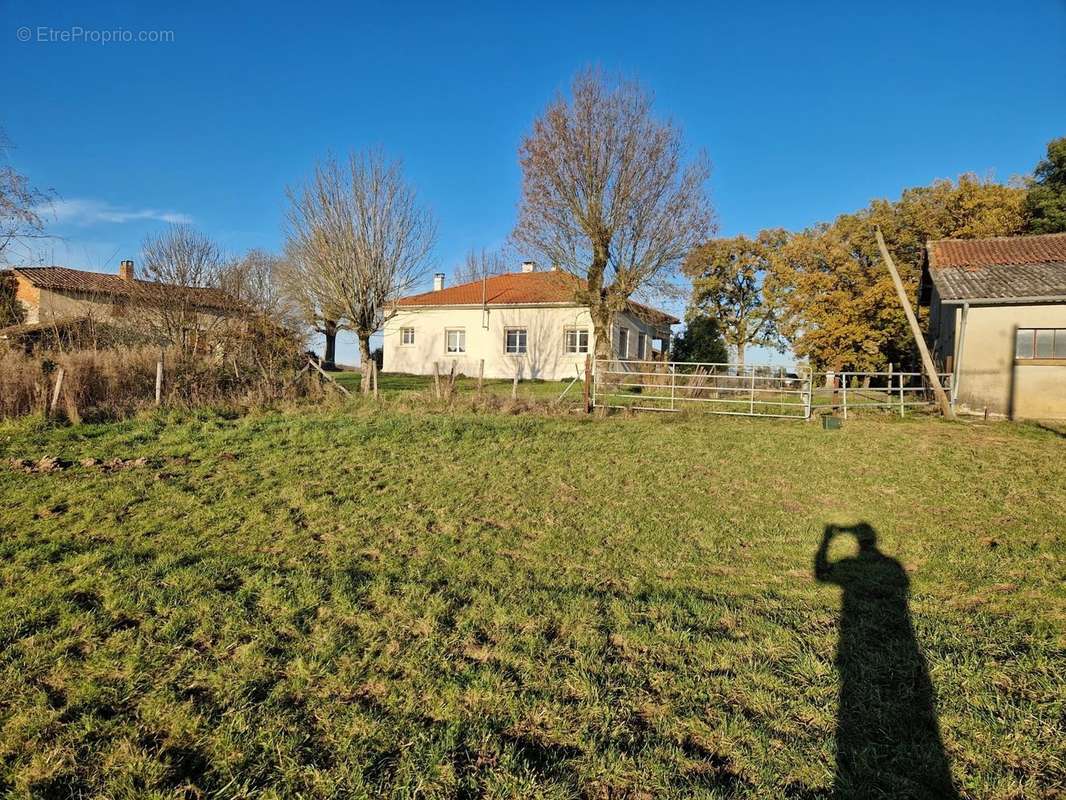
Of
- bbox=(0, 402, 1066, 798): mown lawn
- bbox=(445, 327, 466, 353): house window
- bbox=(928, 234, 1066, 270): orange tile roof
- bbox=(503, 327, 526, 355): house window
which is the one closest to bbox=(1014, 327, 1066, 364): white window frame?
bbox=(928, 234, 1066, 270): orange tile roof

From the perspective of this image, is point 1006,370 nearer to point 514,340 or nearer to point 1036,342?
point 1036,342

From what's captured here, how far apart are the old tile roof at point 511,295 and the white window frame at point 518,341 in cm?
137

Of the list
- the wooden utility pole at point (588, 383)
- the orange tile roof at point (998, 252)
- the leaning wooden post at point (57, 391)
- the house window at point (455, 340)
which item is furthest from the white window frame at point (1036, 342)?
the house window at point (455, 340)

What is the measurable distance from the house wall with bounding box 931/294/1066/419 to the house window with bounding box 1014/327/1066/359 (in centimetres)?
11

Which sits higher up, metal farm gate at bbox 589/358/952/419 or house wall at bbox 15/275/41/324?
house wall at bbox 15/275/41/324

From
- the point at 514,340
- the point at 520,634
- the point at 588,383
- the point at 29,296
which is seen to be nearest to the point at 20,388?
the point at 520,634

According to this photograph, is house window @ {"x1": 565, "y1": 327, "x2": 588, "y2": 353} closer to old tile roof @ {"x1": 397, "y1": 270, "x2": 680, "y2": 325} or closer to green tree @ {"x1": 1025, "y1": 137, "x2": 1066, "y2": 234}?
old tile roof @ {"x1": 397, "y1": 270, "x2": 680, "y2": 325}

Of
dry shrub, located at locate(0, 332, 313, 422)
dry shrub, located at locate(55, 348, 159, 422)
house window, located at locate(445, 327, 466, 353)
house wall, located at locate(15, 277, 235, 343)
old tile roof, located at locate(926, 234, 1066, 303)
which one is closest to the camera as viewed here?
dry shrub, located at locate(0, 332, 313, 422)

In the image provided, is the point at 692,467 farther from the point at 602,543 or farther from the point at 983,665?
the point at 983,665

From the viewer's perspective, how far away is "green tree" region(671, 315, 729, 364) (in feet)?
112

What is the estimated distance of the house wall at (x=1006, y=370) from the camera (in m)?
13.5

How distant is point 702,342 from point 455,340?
16011 mm

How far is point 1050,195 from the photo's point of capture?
22.8 meters

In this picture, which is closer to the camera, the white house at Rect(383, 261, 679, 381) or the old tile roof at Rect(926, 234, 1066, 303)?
the old tile roof at Rect(926, 234, 1066, 303)
